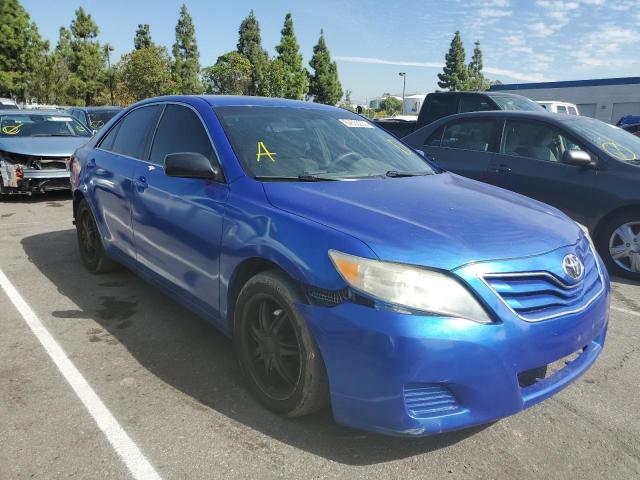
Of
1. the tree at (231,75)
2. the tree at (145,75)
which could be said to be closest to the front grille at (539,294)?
the tree at (145,75)

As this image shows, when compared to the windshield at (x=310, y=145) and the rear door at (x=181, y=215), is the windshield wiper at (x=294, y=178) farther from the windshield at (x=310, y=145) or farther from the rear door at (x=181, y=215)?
the rear door at (x=181, y=215)

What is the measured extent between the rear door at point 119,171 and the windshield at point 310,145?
99 cm

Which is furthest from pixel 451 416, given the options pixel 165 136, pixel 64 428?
pixel 165 136

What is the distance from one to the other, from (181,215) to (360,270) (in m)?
1.47

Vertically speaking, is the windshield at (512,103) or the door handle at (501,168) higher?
the windshield at (512,103)

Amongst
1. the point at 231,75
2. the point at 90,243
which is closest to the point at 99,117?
the point at 90,243

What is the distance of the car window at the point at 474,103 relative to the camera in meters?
9.95

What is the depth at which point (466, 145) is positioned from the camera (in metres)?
6.52

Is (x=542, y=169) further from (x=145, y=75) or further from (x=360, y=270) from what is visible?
(x=145, y=75)

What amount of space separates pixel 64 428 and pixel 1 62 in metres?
42.8

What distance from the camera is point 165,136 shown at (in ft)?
12.4

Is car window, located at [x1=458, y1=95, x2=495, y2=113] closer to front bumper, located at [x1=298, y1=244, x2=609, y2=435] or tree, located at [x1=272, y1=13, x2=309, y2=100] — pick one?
front bumper, located at [x1=298, y1=244, x2=609, y2=435]

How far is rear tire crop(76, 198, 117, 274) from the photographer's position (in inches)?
189

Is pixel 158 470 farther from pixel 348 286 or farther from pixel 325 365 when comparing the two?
pixel 348 286
